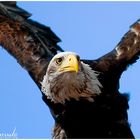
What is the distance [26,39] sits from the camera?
6266 millimetres

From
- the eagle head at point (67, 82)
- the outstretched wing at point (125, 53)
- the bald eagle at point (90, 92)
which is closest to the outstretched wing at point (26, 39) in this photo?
the bald eagle at point (90, 92)

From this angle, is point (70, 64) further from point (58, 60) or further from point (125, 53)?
point (125, 53)

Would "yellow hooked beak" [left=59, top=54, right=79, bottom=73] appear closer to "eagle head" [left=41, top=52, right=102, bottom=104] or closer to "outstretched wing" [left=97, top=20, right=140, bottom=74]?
"eagle head" [left=41, top=52, right=102, bottom=104]

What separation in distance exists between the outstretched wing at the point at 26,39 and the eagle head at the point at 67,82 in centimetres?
46

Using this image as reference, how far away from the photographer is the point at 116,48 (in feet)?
18.9

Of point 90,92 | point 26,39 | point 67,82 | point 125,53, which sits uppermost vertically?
point 26,39

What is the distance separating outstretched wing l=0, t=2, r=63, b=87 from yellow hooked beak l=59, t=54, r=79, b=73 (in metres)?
0.65

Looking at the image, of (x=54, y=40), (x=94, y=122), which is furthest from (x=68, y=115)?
(x=54, y=40)

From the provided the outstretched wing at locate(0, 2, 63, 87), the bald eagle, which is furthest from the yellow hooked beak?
the outstretched wing at locate(0, 2, 63, 87)

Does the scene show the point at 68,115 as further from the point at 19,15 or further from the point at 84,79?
the point at 19,15

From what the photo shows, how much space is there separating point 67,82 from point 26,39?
0.97m

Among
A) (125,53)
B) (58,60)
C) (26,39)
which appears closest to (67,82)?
(58,60)

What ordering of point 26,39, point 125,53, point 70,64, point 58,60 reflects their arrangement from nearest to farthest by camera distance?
point 70,64, point 58,60, point 125,53, point 26,39

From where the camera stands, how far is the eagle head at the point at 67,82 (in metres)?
5.39
